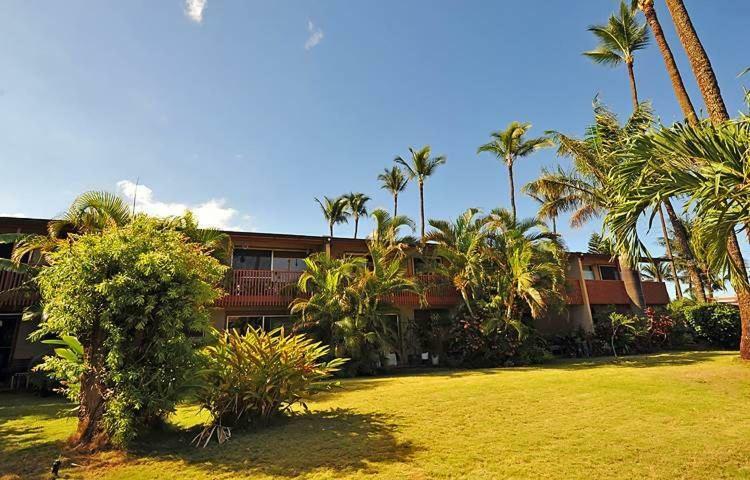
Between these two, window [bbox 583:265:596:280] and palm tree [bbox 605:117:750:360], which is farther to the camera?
window [bbox 583:265:596:280]

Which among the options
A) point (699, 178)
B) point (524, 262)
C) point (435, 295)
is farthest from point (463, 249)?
point (699, 178)

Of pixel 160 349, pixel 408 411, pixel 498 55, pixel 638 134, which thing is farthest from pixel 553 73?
pixel 160 349

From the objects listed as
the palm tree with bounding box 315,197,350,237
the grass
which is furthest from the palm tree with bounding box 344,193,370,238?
the grass

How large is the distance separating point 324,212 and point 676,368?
24.8 meters

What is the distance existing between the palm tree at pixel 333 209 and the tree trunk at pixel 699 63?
78.0 feet

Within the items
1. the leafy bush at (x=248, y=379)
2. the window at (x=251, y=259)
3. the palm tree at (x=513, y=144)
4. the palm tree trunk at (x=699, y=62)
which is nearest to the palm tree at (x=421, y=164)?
the palm tree at (x=513, y=144)

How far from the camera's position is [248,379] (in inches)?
239

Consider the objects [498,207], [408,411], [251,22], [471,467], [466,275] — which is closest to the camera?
→ [471,467]

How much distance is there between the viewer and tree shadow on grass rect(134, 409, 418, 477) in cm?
454

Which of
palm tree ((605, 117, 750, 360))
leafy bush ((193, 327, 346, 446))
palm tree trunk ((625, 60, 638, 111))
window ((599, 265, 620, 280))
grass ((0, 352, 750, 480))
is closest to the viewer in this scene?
grass ((0, 352, 750, 480))

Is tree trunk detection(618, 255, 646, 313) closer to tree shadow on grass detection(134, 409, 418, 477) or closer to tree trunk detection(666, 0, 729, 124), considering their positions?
tree trunk detection(666, 0, 729, 124)

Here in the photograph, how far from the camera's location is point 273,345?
255 inches

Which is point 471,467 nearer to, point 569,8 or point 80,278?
point 80,278

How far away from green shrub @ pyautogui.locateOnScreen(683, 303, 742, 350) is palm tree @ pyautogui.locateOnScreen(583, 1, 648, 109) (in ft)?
34.9
